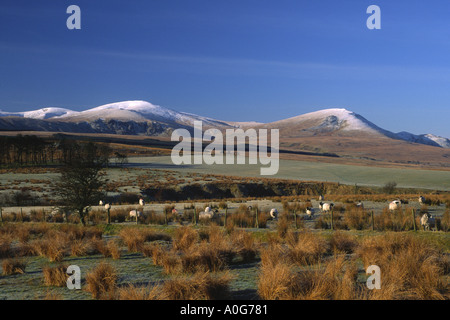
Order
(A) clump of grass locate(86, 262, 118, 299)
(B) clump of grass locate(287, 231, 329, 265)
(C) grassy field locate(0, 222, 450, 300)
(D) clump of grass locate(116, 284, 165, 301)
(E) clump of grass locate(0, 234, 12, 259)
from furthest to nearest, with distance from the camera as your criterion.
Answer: (E) clump of grass locate(0, 234, 12, 259), (B) clump of grass locate(287, 231, 329, 265), (A) clump of grass locate(86, 262, 118, 299), (C) grassy field locate(0, 222, 450, 300), (D) clump of grass locate(116, 284, 165, 301)

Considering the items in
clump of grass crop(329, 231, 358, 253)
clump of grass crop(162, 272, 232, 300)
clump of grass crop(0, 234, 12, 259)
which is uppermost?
clump of grass crop(162, 272, 232, 300)

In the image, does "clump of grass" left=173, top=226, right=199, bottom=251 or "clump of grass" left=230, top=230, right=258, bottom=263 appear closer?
"clump of grass" left=230, top=230, right=258, bottom=263

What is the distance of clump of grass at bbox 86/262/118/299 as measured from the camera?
283 inches

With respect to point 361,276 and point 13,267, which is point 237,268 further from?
point 13,267

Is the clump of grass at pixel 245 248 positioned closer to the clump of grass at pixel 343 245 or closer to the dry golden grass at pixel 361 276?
the dry golden grass at pixel 361 276

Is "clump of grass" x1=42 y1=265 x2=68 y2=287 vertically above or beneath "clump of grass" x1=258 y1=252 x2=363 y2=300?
beneath

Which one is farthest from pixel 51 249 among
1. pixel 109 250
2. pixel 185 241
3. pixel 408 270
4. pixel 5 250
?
pixel 408 270

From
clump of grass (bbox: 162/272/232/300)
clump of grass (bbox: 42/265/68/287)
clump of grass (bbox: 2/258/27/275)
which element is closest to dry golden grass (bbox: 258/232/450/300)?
clump of grass (bbox: 162/272/232/300)

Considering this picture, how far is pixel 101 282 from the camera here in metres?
7.51

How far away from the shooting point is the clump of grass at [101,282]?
23.6 ft

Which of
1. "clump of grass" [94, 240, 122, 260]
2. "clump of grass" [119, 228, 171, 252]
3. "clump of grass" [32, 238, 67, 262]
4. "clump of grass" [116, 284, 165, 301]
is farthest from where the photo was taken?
"clump of grass" [119, 228, 171, 252]

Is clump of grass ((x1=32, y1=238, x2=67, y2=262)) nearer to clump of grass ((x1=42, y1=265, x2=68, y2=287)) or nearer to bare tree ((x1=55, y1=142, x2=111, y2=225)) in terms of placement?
clump of grass ((x1=42, y1=265, x2=68, y2=287))

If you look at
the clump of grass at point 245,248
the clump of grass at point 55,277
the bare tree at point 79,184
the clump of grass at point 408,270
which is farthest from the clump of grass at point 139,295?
the bare tree at point 79,184
